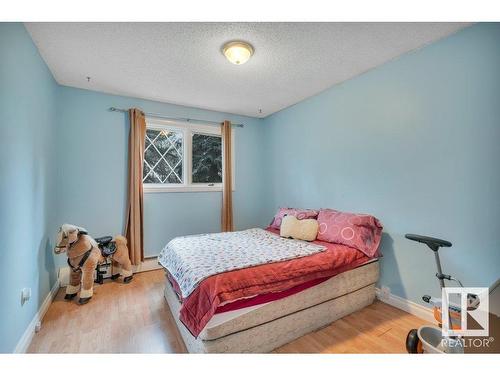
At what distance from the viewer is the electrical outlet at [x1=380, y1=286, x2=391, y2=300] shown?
228 centimetres

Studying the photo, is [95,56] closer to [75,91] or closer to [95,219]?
[75,91]

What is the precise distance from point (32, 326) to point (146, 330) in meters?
0.86

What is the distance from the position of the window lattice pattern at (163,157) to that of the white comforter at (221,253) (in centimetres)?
138

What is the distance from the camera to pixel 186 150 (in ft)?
11.7

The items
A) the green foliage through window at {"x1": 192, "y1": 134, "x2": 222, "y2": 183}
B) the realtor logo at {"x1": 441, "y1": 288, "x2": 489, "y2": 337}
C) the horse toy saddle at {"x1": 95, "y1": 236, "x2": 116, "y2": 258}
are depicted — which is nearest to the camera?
the realtor logo at {"x1": 441, "y1": 288, "x2": 489, "y2": 337}

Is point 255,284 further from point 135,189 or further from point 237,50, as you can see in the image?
point 135,189

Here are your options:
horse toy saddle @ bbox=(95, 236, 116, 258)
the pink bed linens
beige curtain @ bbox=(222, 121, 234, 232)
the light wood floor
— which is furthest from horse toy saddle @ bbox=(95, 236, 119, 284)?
beige curtain @ bbox=(222, 121, 234, 232)

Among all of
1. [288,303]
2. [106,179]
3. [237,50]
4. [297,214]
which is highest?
[237,50]

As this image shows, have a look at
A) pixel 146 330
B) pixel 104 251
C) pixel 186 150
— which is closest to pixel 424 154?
pixel 146 330

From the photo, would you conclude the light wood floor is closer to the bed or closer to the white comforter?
the bed

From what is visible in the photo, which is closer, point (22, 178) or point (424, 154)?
point (22, 178)

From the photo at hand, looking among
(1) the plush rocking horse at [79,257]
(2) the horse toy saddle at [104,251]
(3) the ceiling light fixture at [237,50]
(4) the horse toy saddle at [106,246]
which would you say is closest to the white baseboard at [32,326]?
(1) the plush rocking horse at [79,257]

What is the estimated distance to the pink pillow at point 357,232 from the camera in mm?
2205

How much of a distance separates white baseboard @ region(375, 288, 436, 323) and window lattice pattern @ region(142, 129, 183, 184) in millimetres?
3025
